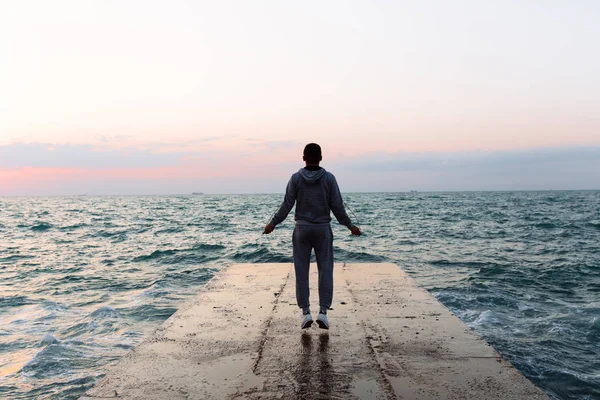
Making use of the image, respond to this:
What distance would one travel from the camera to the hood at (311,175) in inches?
206

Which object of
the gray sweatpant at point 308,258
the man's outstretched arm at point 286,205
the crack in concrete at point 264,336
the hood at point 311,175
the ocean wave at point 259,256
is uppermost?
the hood at point 311,175

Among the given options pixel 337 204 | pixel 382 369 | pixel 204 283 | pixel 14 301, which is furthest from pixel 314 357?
pixel 14 301

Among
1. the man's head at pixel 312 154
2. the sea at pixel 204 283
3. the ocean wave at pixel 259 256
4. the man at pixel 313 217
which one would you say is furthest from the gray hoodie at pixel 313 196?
the ocean wave at pixel 259 256

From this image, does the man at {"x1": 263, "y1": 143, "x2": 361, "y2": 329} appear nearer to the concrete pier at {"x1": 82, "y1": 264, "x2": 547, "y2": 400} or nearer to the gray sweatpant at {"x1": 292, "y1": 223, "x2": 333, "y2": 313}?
the gray sweatpant at {"x1": 292, "y1": 223, "x2": 333, "y2": 313}

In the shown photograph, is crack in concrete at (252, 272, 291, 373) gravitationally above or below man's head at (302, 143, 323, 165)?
below

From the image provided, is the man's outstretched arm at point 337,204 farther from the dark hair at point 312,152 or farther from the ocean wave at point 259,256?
the ocean wave at point 259,256

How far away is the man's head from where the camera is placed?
17.3 feet

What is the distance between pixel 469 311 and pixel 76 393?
7.03 meters

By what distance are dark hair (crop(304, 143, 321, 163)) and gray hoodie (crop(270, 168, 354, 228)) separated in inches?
4.9

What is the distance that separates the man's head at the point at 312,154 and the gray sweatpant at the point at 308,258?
2.33ft

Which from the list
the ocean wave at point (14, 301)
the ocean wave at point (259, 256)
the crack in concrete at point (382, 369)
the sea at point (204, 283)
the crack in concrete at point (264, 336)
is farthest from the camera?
the ocean wave at point (259, 256)

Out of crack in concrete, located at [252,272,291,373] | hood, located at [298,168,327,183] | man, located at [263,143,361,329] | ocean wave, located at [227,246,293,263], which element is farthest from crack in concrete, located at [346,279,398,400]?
ocean wave, located at [227,246,293,263]

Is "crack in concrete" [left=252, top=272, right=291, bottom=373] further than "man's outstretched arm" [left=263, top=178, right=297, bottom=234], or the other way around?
"man's outstretched arm" [left=263, top=178, right=297, bottom=234]

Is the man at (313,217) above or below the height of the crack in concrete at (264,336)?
above
